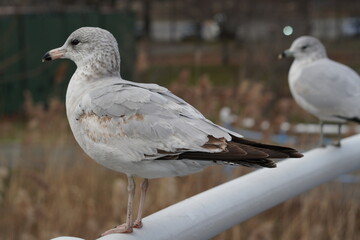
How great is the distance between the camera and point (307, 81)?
142 inches

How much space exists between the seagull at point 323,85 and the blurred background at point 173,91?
79cm

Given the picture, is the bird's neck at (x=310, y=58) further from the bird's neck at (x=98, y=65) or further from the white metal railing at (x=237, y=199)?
the bird's neck at (x=98, y=65)

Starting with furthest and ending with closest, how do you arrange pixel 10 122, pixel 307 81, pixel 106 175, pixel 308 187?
pixel 10 122
pixel 106 175
pixel 307 81
pixel 308 187

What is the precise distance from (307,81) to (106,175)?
6.65ft

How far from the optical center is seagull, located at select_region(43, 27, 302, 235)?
1657mm

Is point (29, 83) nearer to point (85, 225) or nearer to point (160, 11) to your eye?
point (85, 225)

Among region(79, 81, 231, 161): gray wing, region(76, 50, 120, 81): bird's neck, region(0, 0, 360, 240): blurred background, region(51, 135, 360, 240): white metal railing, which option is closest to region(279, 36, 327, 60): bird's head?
region(0, 0, 360, 240): blurred background

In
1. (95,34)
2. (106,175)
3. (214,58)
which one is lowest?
(214,58)

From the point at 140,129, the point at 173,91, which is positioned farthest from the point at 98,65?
the point at 173,91

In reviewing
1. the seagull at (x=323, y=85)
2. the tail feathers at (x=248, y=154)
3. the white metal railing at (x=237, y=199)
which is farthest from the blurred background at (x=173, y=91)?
the tail feathers at (x=248, y=154)

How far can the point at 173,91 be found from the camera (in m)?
4.79

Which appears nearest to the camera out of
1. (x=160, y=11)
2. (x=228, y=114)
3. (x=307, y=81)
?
(x=307, y=81)

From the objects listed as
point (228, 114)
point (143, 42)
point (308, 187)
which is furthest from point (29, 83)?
point (308, 187)

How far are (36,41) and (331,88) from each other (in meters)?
10.8
